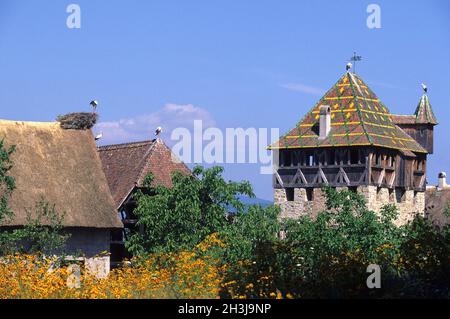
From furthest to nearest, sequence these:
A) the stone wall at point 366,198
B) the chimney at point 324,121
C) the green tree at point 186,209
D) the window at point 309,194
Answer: the window at point 309,194 → the chimney at point 324,121 → the stone wall at point 366,198 → the green tree at point 186,209

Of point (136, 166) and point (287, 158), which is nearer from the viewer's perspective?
point (136, 166)

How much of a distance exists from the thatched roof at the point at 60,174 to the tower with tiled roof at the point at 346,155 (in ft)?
50.6

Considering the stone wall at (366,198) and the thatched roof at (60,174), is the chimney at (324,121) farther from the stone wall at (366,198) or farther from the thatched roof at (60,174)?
the thatched roof at (60,174)

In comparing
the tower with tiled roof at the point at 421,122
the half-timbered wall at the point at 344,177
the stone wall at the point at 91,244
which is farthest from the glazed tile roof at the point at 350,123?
the stone wall at the point at 91,244

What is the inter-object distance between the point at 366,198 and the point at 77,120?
653 inches

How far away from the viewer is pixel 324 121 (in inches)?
1933

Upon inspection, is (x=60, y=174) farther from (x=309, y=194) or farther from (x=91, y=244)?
(x=309, y=194)

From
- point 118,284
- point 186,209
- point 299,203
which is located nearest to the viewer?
point 118,284

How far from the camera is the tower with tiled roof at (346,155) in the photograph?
159ft

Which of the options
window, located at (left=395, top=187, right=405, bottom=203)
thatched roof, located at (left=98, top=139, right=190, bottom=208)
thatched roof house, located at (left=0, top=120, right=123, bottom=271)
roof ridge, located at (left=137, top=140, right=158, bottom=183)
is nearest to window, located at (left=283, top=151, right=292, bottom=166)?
window, located at (left=395, top=187, right=405, bottom=203)

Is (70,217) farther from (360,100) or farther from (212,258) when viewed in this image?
(360,100)

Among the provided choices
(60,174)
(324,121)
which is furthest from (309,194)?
(60,174)

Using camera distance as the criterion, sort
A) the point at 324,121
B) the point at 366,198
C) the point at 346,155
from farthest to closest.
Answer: the point at 324,121 < the point at 346,155 < the point at 366,198

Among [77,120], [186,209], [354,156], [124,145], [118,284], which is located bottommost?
[118,284]
